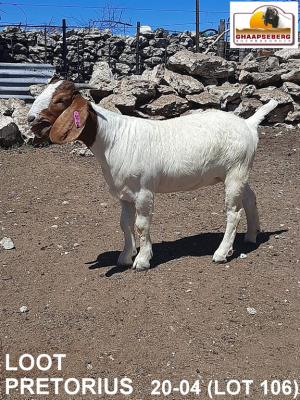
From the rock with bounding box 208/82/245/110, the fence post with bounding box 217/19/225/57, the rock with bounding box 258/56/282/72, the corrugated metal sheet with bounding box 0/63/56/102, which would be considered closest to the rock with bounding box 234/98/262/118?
the rock with bounding box 208/82/245/110

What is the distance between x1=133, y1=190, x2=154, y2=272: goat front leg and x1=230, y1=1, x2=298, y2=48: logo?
10521 millimetres

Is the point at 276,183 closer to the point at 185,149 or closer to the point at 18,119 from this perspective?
→ the point at 185,149

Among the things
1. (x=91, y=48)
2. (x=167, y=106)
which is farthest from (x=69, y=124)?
(x=91, y=48)

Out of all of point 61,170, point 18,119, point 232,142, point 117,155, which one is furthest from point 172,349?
point 18,119

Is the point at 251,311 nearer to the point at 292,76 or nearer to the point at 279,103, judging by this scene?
the point at 279,103

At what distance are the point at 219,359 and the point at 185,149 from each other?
2.10 meters

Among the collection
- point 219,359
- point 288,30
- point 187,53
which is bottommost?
point 219,359

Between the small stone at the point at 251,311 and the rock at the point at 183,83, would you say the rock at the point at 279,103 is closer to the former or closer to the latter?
Answer: the rock at the point at 183,83

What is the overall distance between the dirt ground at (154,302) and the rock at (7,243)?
0.23 feet

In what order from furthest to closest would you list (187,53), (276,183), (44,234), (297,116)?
(187,53), (297,116), (276,183), (44,234)

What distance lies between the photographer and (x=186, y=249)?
19.2 ft

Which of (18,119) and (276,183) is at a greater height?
(18,119)

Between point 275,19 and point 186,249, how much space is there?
10.7m

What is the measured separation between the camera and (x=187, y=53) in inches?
471
